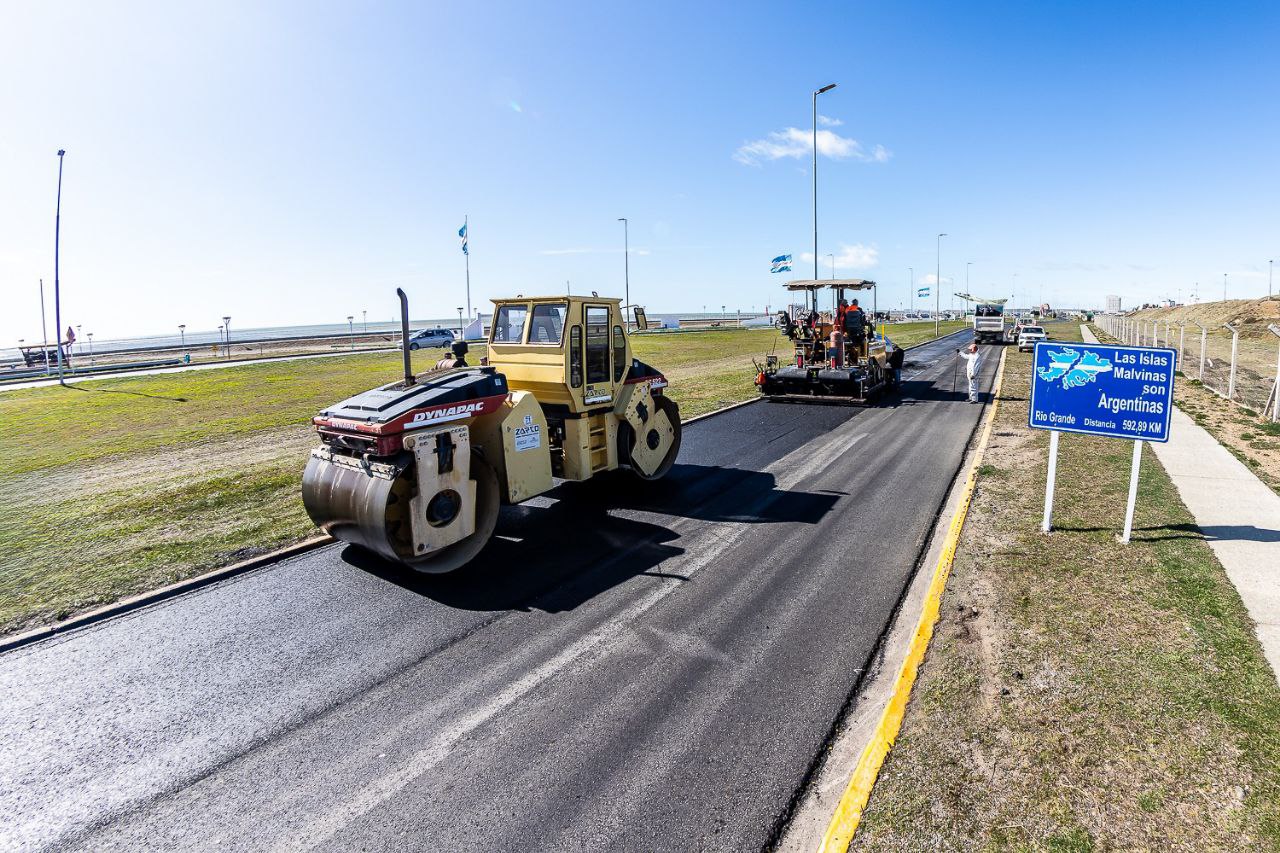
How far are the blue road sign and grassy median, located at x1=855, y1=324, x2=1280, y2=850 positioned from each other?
1.22 meters

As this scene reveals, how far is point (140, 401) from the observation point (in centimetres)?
2012

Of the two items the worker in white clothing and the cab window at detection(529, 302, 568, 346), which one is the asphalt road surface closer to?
the cab window at detection(529, 302, 568, 346)

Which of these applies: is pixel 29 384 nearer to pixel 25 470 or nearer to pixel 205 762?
pixel 25 470

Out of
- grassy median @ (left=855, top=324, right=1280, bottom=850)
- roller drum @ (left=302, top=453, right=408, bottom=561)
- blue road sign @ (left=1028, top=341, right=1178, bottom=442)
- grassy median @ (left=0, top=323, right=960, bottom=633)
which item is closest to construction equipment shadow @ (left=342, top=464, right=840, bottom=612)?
roller drum @ (left=302, top=453, right=408, bottom=561)

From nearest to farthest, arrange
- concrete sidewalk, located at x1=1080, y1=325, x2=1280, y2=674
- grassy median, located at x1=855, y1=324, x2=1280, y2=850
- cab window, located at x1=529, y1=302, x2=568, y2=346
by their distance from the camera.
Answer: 1. grassy median, located at x1=855, y1=324, x2=1280, y2=850
2. concrete sidewalk, located at x1=1080, y1=325, x2=1280, y2=674
3. cab window, located at x1=529, y1=302, x2=568, y2=346

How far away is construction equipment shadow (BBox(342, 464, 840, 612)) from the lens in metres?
6.57

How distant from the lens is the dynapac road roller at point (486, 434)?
6609 mm

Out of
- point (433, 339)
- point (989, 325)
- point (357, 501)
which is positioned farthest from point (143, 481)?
point (989, 325)

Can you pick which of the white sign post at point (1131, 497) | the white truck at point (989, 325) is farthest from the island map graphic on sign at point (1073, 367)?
the white truck at point (989, 325)

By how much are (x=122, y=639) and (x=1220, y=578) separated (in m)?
9.57

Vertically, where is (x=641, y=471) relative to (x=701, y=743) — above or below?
above

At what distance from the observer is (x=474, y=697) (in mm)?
4816

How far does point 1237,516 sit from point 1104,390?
2.34 m

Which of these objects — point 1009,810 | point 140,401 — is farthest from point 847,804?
point 140,401
